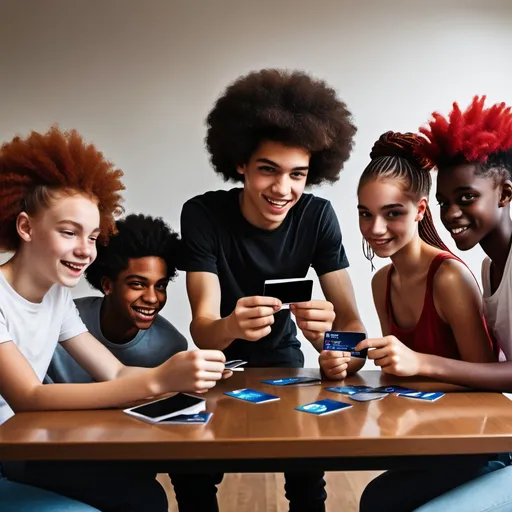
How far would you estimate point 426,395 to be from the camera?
5.69 feet

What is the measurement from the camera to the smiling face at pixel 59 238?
1.91m

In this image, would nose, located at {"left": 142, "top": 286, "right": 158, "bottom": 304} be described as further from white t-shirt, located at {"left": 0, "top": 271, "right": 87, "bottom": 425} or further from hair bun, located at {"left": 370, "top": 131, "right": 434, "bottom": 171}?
hair bun, located at {"left": 370, "top": 131, "right": 434, "bottom": 171}

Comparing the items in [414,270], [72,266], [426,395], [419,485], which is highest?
[72,266]

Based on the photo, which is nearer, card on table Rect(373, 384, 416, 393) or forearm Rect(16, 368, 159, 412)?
forearm Rect(16, 368, 159, 412)

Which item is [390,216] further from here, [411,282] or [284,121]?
[284,121]

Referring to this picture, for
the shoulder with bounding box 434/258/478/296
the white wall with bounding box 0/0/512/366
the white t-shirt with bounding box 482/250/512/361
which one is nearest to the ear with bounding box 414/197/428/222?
the shoulder with bounding box 434/258/478/296

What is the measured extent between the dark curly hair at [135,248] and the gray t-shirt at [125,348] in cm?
13

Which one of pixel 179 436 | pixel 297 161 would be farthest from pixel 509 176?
pixel 179 436

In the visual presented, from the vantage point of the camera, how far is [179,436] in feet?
4.47

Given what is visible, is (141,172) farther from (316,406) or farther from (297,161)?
(316,406)

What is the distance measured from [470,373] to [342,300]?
27.6 inches

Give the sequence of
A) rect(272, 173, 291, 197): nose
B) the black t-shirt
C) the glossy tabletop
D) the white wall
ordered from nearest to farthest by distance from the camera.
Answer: the glossy tabletop, rect(272, 173, 291, 197): nose, the black t-shirt, the white wall

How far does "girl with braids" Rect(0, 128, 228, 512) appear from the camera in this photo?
5.36 ft

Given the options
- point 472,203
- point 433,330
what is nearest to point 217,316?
point 433,330
